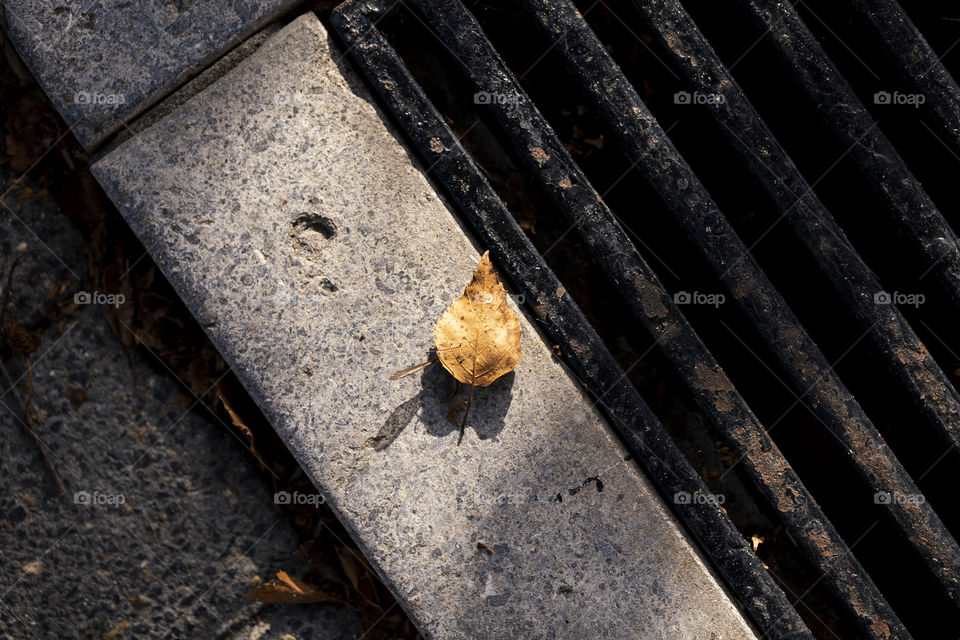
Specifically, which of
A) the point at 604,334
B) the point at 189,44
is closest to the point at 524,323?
the point at 604,334
